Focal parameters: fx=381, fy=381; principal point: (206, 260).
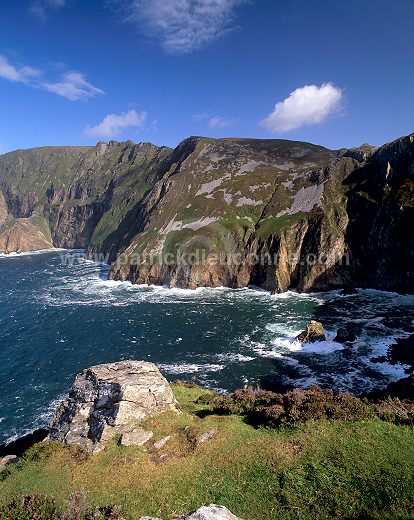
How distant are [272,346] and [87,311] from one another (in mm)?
44709

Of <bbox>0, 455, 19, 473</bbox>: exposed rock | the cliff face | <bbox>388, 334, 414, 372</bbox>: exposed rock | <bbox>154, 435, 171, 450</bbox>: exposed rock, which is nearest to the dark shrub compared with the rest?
<bbox>154, 435, 171, 450</bbox>: exposed rock

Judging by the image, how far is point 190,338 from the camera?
219 ft

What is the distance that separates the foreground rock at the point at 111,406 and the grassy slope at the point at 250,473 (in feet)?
4.06

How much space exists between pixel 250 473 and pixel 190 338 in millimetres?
49217

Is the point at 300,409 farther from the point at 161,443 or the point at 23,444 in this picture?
the point at 23,444

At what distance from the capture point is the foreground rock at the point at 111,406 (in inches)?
924

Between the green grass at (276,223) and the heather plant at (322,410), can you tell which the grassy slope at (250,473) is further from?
the green grass at (276,223)

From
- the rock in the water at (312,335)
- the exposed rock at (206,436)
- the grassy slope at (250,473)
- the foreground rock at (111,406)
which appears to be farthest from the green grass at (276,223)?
the grassy slope at (250,473)

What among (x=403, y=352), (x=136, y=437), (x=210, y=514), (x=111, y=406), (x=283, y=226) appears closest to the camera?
(x=210, y=514)

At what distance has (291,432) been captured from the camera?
20.9 meters

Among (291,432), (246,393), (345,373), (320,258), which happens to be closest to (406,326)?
(345,373)

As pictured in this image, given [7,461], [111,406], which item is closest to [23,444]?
[7,461]

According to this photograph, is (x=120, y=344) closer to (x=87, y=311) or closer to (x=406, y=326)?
(x=87, y=311)

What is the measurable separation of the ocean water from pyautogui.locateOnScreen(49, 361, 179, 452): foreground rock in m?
18.1
